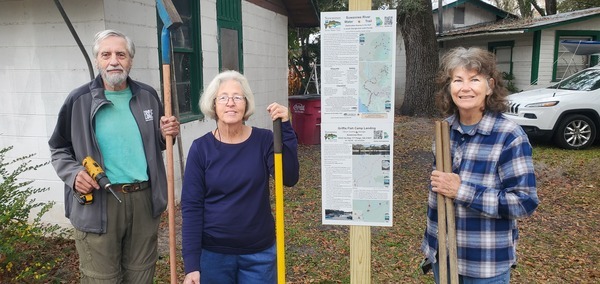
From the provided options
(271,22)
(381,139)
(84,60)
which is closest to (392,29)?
(381,139)

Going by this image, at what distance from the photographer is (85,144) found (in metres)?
2.63

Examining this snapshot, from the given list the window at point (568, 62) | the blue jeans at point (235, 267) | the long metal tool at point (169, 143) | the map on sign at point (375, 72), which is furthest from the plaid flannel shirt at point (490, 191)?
the window at point (568, 62)

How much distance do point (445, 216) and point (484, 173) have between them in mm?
264

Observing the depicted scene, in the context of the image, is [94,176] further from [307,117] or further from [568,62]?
[568,62]

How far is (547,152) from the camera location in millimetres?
9180

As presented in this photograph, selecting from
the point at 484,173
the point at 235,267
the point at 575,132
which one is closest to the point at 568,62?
the point at 575,132

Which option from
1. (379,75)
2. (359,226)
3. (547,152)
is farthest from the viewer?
(547,152)

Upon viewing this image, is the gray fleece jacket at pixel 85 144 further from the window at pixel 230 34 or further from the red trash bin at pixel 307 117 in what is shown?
the red trash bin at pixel 307 117

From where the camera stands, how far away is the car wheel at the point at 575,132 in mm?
9259

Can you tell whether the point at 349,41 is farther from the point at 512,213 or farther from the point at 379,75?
the point at 512,213

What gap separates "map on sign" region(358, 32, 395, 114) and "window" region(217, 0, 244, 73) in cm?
500

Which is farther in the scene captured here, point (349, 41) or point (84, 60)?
point (84, 60)

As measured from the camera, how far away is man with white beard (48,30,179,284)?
8.65 feet

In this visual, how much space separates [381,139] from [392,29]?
0.59 m
